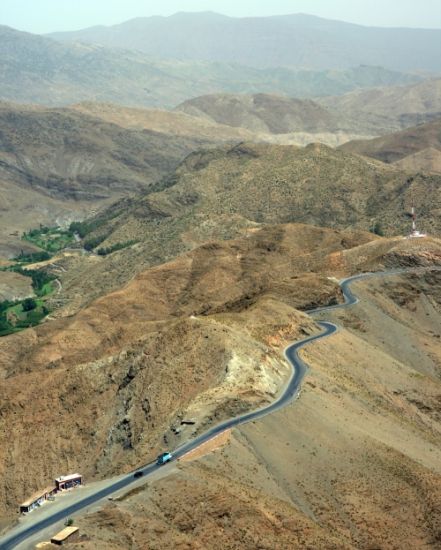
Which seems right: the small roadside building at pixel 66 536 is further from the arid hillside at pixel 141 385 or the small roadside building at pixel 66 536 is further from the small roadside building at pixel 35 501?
the arid hillside at pixel 141 385

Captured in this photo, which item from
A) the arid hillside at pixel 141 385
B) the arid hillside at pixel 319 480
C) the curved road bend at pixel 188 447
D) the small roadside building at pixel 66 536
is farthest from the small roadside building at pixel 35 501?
the small roadside building at pixel 66 536

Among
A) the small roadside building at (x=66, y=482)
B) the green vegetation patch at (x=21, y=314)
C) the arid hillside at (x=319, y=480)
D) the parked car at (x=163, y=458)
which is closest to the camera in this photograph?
the arid hillside at (x=319, y=480)

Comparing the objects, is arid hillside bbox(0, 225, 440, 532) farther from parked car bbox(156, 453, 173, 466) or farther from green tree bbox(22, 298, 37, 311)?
green tree bbox(22, 298, 37, 311)

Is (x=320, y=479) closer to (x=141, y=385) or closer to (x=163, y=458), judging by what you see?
(x=163, y=458)

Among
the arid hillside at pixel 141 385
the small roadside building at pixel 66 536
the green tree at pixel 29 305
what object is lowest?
the green tree at pixel 29 305

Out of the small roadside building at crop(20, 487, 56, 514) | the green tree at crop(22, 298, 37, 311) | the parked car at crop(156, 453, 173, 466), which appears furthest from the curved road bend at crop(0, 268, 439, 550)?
the green tree at crop(22, 298, 37, 311)

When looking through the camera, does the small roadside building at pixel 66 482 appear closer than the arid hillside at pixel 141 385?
Yes

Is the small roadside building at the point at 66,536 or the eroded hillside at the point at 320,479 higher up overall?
the small roadside building at the point at 66,536

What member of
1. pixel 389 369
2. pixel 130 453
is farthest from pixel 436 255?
pixel 130 453
